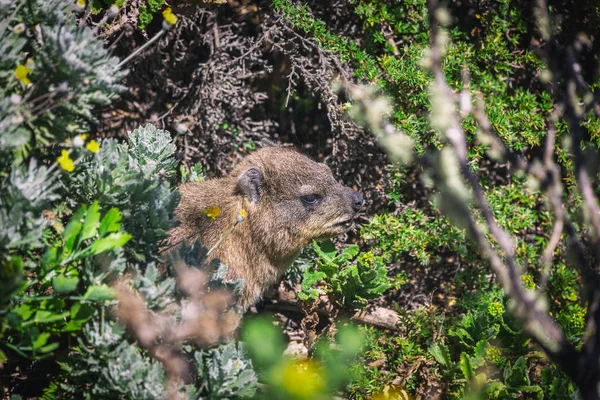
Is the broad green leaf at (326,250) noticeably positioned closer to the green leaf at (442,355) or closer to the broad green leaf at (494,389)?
the green leaf at (442,355)

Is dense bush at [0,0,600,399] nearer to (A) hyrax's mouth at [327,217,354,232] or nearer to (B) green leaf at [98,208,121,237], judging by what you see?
(B) green leaf at [98,208,121,237]

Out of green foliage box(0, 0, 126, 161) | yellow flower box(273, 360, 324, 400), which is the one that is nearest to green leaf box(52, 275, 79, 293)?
green foliage box(0, 0, 126, 161)

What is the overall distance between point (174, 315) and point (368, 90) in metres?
2.65

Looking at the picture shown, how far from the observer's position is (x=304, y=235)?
189 inches

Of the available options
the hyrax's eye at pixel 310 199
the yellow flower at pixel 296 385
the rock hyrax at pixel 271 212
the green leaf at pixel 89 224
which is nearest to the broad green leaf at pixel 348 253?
the rock hyrax at pixel 271 212

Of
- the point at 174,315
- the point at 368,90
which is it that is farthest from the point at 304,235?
the point at 174,315

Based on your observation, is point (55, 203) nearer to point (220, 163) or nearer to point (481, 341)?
point (220, 163)

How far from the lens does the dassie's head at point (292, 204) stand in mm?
4762

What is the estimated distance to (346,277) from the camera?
4652 mm

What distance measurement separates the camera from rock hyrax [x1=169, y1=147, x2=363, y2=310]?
475 centimetres

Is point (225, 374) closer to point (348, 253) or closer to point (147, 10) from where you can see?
point (348, 253)

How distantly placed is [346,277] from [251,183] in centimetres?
104

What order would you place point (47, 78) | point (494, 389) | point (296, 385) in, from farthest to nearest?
point (494, 389), point (47, 78), point (296, 385)

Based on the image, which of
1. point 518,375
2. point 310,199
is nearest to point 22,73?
point 310,199
